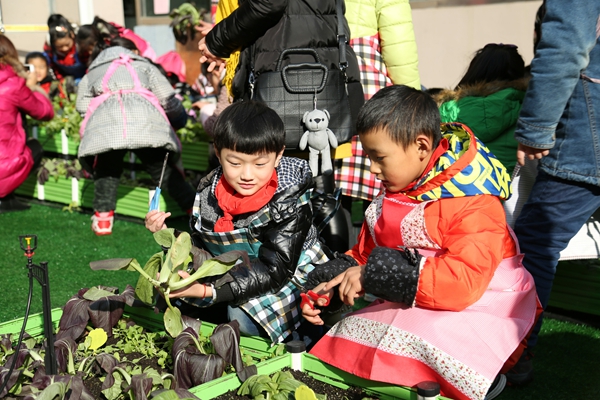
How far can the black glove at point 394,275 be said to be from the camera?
1.87m

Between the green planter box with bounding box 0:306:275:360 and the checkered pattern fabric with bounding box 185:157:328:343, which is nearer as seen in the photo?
the green planter box with bounding box 0:306:275:360

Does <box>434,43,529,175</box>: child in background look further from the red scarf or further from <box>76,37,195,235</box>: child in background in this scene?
<box>76,37,195,235</box>: child in background

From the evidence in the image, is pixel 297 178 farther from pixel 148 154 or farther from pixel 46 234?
pixel 46 234

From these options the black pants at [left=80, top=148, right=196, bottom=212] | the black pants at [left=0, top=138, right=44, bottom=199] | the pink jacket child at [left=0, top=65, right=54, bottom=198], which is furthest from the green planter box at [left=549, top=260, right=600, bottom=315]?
the black pants at [left=0, top=138, right=44, bottom=199]

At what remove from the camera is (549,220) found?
2.53 metres

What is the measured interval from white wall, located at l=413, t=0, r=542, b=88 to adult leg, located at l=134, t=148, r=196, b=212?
9.97ft

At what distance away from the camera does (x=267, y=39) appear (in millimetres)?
3020

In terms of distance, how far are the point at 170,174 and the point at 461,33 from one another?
3.61 metres

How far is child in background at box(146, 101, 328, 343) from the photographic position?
2445 millimetres

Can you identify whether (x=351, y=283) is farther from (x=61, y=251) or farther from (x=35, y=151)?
(x=35, y=151)

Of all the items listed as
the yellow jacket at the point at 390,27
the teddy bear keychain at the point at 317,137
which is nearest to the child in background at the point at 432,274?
the teddy bear keychain at the point at 317,137

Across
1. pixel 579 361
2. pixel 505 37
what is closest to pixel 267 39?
pixel 579 361

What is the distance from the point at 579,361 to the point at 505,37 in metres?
4.54

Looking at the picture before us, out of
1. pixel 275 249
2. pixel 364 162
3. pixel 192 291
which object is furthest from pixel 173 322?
pixel 364 162
